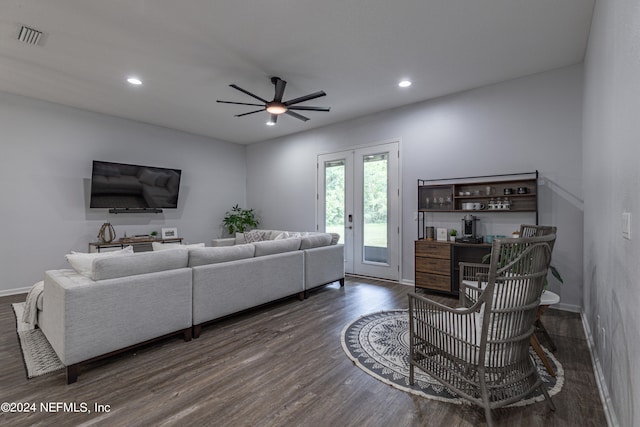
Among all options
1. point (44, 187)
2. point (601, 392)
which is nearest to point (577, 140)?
point (601, 392)

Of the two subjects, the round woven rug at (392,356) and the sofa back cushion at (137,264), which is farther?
the sofa back cushion at (137,264)

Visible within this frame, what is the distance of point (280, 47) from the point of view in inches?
129

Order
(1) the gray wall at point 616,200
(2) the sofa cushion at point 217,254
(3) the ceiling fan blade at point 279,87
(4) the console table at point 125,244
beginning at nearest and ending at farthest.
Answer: (1) the gray wall at point 616,200
(2) the sofa cushion at point 217,254
(3) the ceiling fan blade at point 279,87
(4) the console table at point 125,244

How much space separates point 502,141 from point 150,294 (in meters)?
4.54

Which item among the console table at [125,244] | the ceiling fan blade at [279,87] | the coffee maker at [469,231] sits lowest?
the console table at [125,244]

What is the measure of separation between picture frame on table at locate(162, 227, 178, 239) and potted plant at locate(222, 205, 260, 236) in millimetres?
1221

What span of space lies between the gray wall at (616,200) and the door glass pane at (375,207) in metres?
2.85

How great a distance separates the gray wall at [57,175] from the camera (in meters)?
4.54

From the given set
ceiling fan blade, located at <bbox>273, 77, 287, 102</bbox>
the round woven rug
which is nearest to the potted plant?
ceiling fan blade, located at <bbox>273, 77, 287, 102</bbox>

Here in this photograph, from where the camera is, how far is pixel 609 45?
2027 mm

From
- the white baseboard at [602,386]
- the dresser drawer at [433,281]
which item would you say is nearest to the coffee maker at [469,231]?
the dresser drawer at [433,281]

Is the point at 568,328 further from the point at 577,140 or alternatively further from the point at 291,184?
the point at 291,184

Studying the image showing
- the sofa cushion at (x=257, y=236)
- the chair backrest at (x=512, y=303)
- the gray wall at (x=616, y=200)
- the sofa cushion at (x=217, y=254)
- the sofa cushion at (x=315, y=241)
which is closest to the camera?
the gray wall at (x=616, y=200)

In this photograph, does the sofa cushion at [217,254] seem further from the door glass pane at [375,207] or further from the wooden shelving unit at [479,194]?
the wooden shelving unit at [479,194]
